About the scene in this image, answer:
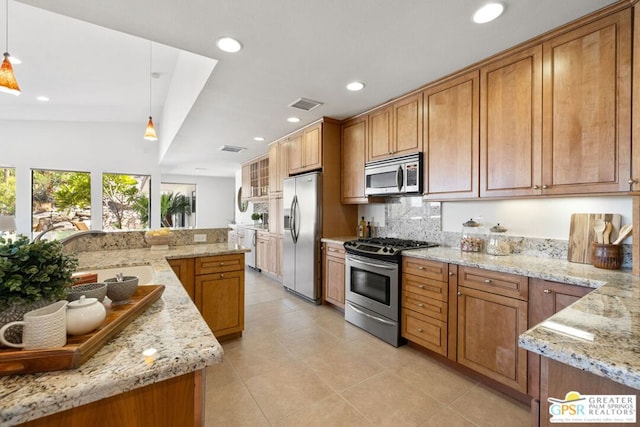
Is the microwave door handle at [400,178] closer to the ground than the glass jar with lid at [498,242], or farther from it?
farther from it

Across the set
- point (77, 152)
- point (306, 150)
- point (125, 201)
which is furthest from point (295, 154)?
point (77, 152)

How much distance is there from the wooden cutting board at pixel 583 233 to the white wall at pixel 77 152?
7275 millimetres

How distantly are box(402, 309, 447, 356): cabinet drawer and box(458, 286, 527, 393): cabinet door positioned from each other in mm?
148

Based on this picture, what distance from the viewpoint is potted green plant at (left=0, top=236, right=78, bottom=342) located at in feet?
2.28

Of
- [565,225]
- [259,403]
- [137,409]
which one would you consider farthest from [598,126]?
[259,403]

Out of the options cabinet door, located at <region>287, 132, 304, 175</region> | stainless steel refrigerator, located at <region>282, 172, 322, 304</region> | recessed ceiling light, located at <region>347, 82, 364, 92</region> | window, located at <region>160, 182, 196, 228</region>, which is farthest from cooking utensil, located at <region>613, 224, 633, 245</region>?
window, located at <region>160, 182, 196, 228</region>

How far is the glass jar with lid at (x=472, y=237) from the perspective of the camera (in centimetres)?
254

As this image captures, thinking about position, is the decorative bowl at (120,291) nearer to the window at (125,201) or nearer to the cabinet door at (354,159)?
the cabinet door at (354,159)

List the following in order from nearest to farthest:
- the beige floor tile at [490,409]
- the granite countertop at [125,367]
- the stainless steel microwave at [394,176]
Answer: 1. the granite countertop at [125,367]
2. the beige floor tile at [490,409]
3. the stainless steel microwave at [394,176]

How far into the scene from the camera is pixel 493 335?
1.98 m

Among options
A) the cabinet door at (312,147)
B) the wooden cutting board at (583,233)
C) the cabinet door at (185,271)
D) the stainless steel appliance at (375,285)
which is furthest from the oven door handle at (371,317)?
the cabinet door at (312,147)

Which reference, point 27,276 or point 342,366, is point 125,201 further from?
point 27,276

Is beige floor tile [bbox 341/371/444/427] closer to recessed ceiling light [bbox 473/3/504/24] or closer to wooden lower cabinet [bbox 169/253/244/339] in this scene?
wooden lower cabinet [bbox 169/253/244/339]

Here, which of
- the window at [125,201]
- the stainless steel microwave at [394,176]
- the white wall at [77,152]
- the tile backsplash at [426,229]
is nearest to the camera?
the tile backsplash at [426,229]
